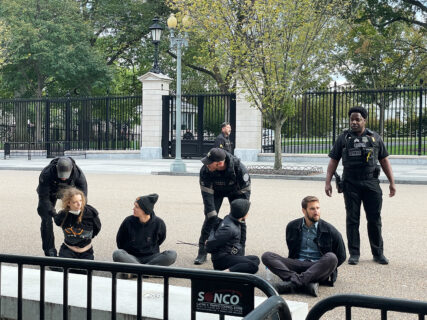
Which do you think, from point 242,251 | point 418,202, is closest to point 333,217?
point 418,202

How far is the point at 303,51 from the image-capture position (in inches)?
843

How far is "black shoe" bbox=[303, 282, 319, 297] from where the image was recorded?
19.2 feet

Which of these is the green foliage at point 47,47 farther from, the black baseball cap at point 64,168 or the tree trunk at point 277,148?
the black baseball cap at point 64,168

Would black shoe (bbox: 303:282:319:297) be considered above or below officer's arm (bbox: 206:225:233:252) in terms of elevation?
below

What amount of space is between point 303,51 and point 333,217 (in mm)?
11409

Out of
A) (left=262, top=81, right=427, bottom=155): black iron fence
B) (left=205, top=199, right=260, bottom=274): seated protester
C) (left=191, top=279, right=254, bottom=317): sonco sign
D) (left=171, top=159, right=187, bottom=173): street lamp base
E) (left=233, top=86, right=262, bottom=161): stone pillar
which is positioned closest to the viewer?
(left=191, top=279, right=254, bottom=317): sonco sign

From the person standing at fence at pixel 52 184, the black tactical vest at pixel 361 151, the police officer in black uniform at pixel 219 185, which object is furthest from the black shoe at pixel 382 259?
the person standing at fence at pixel 52 184


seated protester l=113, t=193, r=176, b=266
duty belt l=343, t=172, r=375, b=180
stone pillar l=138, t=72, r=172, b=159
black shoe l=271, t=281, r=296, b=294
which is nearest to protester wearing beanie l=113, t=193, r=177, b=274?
seated protester l=113, t=193, r=176, b=266

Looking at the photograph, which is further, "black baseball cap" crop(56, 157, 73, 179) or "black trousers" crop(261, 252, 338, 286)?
"black baseball cap" crop(56, 157, 73, 179)

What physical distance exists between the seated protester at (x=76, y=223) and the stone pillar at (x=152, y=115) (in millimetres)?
23158

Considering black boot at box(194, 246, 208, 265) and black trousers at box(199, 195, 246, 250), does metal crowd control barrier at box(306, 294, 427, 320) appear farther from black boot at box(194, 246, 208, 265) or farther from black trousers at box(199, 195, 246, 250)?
black boot at box(194, 246, 208, 265)

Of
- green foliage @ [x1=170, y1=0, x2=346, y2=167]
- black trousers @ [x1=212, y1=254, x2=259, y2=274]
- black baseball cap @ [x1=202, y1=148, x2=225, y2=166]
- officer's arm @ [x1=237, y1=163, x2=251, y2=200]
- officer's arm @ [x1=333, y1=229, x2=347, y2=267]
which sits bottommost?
black trousers @ [x1=212, y1=254, x2=259, y2=274]

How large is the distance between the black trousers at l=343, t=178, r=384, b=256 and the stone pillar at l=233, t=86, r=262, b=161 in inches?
786

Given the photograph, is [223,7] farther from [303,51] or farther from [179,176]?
[179,176]
